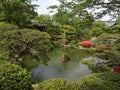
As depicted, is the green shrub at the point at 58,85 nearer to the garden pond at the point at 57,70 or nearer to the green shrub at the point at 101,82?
the green shrub at the point at 101,82

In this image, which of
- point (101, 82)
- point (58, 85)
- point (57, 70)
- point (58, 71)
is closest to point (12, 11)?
point (57, 70)

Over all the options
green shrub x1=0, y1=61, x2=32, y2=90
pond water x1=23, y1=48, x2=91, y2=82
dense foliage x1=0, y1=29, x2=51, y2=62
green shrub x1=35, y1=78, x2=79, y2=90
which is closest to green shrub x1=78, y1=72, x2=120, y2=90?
green shrub x1=35, y1=78, x2=79, y2=90

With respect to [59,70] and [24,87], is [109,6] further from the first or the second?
[59,70]

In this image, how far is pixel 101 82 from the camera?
7215 millimetres

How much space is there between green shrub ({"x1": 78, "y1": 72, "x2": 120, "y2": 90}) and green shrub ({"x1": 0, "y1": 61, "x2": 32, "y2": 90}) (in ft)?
6.80

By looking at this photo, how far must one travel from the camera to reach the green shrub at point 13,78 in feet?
16.3

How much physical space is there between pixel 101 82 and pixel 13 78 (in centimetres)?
308

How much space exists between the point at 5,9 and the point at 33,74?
8284 mm

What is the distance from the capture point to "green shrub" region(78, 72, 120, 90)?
6.93m

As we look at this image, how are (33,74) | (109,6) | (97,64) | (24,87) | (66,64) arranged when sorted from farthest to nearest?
(66,64) < (33,74) < (97,64) < (109,6) < (24,87)

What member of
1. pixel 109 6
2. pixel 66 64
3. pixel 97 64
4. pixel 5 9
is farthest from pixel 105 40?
pixel 5 9

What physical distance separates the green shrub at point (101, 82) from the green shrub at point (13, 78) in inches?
81.6

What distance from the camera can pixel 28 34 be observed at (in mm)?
11055

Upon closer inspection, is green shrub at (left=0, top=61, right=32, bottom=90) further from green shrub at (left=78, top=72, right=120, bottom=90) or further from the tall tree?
the tall tree
